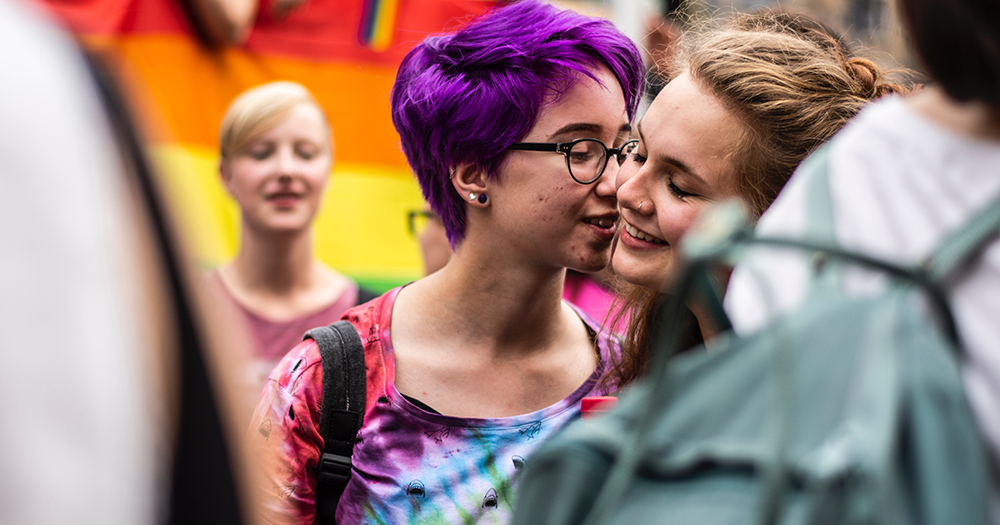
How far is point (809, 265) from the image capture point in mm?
839

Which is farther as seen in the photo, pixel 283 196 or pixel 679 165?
pixel 283 196

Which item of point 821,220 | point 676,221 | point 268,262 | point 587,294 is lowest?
point 587,294

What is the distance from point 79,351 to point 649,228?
132 cm

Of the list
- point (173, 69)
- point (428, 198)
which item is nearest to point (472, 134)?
point (428, 198)

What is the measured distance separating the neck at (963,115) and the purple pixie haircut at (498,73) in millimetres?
1231

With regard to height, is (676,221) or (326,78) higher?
(326,78)

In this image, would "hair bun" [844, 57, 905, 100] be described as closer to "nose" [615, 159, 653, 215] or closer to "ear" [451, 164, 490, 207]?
"nose" [615, 159, 653, 215]

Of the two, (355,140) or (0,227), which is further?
(355,140)

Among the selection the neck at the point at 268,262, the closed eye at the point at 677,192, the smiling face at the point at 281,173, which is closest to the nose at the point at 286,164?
the smiling face at the point at 281,173

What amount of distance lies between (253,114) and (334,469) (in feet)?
6.83

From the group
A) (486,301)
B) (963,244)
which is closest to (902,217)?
(963,244)

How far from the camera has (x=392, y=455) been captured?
1854mm

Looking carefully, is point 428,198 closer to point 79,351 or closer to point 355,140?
point 79,351

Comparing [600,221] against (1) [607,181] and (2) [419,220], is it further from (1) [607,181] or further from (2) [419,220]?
(2) [419,220]
